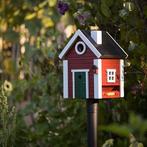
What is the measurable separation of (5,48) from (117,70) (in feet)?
29.6

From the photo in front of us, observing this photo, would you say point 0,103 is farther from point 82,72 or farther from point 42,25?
point 42,25

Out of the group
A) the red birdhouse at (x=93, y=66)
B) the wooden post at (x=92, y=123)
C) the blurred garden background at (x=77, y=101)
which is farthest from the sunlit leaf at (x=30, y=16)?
the wooden post at (x=92, y=123)

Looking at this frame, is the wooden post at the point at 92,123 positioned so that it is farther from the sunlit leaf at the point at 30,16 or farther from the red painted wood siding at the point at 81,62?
the sunlit leaf at the point at 30,16

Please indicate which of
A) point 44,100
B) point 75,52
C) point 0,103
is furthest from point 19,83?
point 75,52

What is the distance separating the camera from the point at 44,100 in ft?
16.3

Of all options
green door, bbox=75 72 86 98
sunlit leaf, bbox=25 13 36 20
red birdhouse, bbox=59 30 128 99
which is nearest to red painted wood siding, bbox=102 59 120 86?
red birdhouse, bbox=59 30 128 99

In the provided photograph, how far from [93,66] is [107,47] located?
16 cm

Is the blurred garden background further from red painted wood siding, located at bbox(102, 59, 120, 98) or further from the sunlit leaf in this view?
red painted wood siding, located at bbox(102, 59, 120, 98)

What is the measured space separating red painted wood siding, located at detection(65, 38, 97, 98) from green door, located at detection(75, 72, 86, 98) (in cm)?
4

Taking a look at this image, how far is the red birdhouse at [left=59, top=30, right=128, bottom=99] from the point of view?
2.85 meters

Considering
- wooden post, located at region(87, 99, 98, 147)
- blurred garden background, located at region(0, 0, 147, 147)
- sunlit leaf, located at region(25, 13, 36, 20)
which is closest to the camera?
wooden post, located at region(87, 99, 98, 147)

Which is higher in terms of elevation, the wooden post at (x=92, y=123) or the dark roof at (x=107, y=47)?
the dark roof at (x=107, y=47)

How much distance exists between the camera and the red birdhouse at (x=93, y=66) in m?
2.85

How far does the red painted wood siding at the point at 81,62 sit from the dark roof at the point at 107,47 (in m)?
0.05
